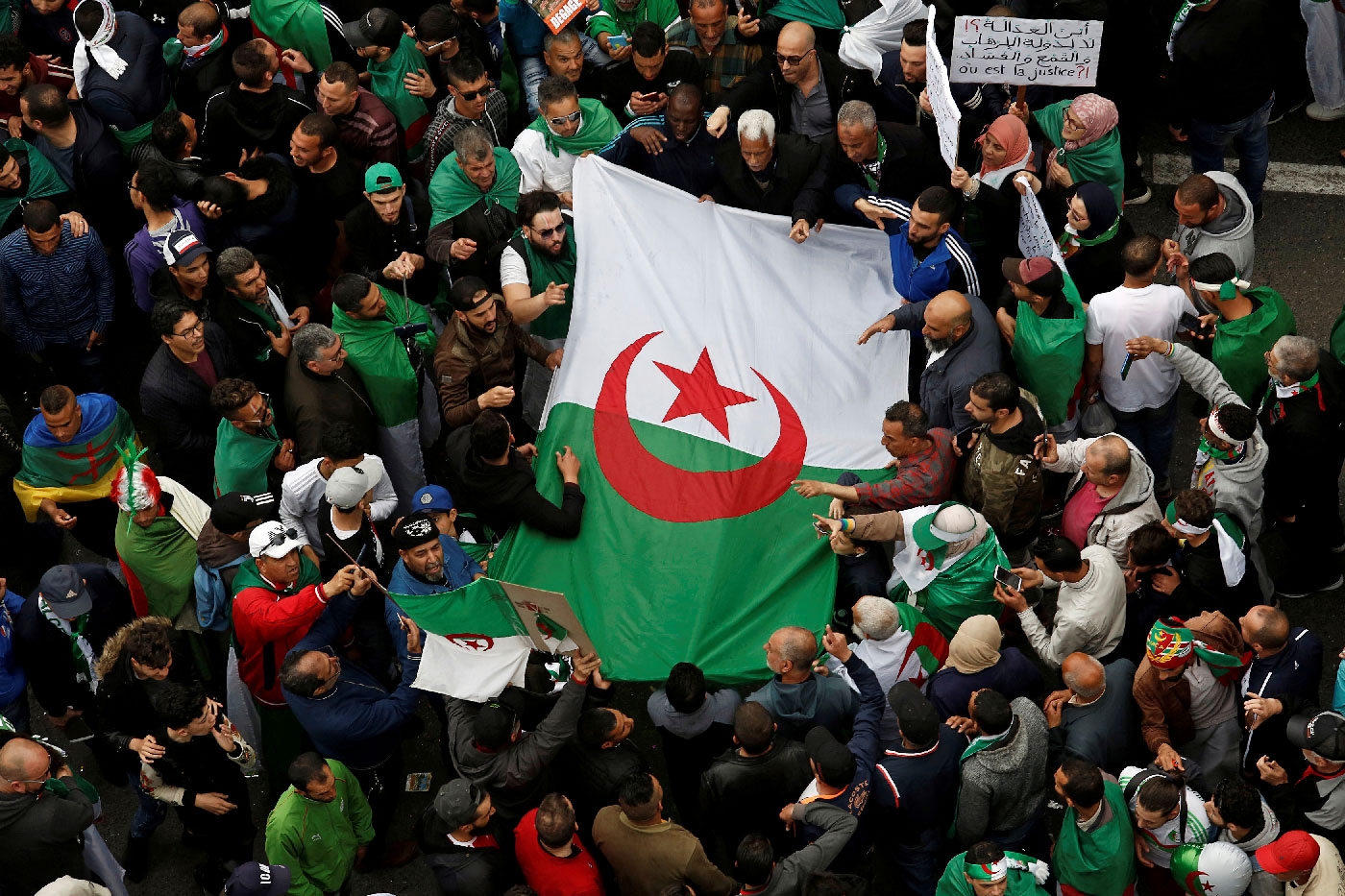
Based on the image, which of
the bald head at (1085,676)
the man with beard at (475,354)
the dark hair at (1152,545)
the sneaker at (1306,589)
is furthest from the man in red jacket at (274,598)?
the sneaker at (1306,589)

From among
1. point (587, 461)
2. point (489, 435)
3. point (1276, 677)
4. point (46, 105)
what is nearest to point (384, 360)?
point (489, 435)

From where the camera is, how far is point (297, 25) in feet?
33.9

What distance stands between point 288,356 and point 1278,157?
771 centimetres

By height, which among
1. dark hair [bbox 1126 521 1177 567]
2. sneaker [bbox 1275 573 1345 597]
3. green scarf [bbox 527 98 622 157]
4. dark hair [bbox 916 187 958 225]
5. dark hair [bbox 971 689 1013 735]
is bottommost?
sneaker [bbox 1275 573 1345 597]

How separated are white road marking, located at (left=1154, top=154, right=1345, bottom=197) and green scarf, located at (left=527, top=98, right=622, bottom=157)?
4.44 m

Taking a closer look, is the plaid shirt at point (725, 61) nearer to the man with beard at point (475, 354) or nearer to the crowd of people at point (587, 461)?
the crowd of people at point (587, 461)

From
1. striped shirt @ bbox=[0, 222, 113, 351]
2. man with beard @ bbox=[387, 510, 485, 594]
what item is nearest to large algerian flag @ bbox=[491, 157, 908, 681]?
man with beard @ bbox=[387, 510, 485, 594]

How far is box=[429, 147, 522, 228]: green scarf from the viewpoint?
9406 millimetres

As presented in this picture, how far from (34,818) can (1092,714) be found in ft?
16.9

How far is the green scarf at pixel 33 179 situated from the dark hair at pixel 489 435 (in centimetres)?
380

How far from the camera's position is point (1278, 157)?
36.9ft

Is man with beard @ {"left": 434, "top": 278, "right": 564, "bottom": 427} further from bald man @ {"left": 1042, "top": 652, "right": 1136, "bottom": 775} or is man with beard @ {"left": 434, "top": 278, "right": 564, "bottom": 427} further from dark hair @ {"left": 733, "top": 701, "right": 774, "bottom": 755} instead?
bald man @ {"left": 1042, "top": 652, "right": 1136, "bottom": 775}

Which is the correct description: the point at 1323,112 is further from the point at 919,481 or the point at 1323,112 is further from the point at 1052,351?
the point at 919,481

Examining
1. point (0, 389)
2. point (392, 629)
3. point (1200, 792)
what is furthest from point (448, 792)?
point (0, 389)
